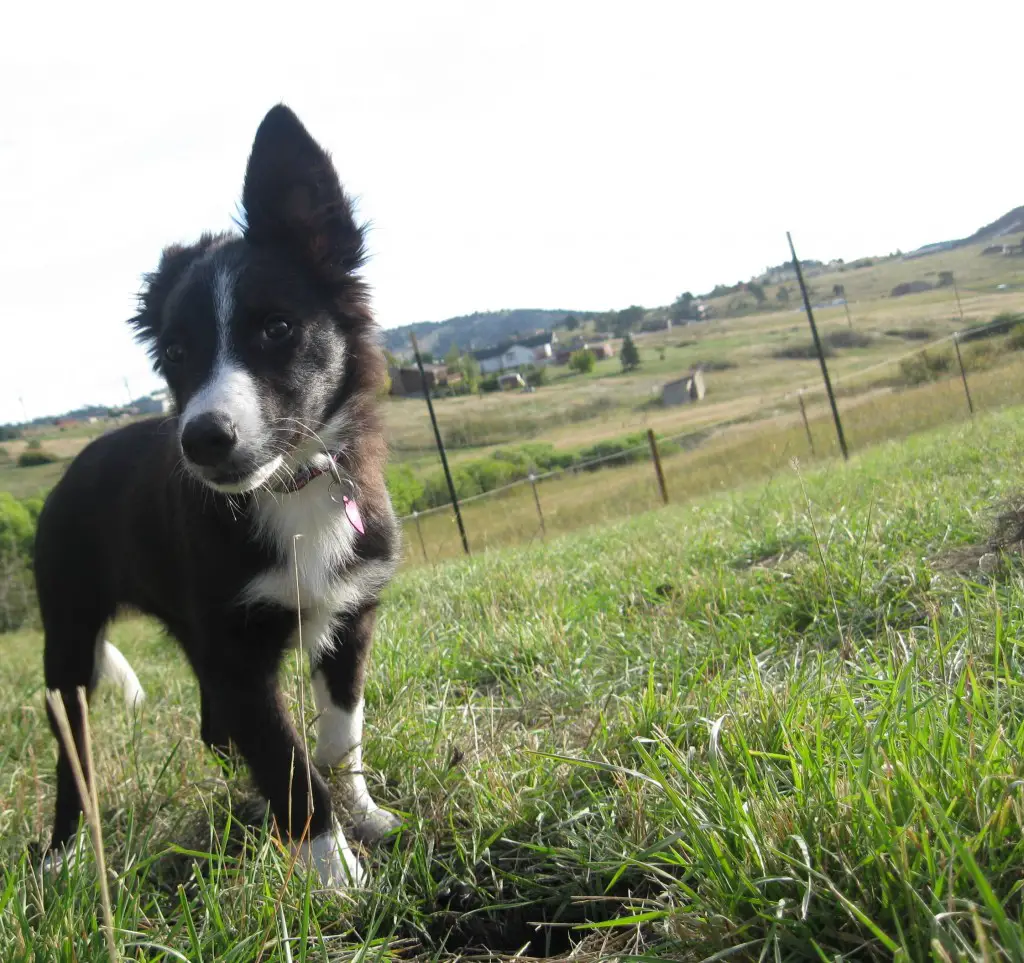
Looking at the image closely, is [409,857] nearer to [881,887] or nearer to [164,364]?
[881,887]

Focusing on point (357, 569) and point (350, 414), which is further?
point (350, 414)

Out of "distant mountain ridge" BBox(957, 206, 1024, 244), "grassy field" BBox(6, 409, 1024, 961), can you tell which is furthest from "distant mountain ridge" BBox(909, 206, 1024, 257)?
"grassy field" BBox(6, 409, 1024, 961)

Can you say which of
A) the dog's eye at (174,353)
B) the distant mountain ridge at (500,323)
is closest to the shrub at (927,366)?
the dog's eye at (174,353)

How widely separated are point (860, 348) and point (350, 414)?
62.4 m

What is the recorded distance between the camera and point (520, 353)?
99125mm

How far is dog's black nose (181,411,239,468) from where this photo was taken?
2.21 meters

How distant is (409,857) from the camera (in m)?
1.90

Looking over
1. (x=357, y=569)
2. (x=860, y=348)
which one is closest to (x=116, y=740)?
(x=357, y=569)

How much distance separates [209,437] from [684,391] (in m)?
65.8

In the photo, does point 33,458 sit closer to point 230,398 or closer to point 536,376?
point 230,398

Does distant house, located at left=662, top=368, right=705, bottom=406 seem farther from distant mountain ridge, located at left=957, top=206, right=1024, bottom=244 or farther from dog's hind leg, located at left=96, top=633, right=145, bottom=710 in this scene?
dog's hind leg, located at left=96, top=633, right=145, bottom=710

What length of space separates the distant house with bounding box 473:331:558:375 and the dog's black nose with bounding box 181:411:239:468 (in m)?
87.4

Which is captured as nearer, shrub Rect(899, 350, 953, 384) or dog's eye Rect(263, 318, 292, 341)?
dog's eye Rect(263, 318, 292, 341)

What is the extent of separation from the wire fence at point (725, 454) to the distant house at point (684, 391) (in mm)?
32573
